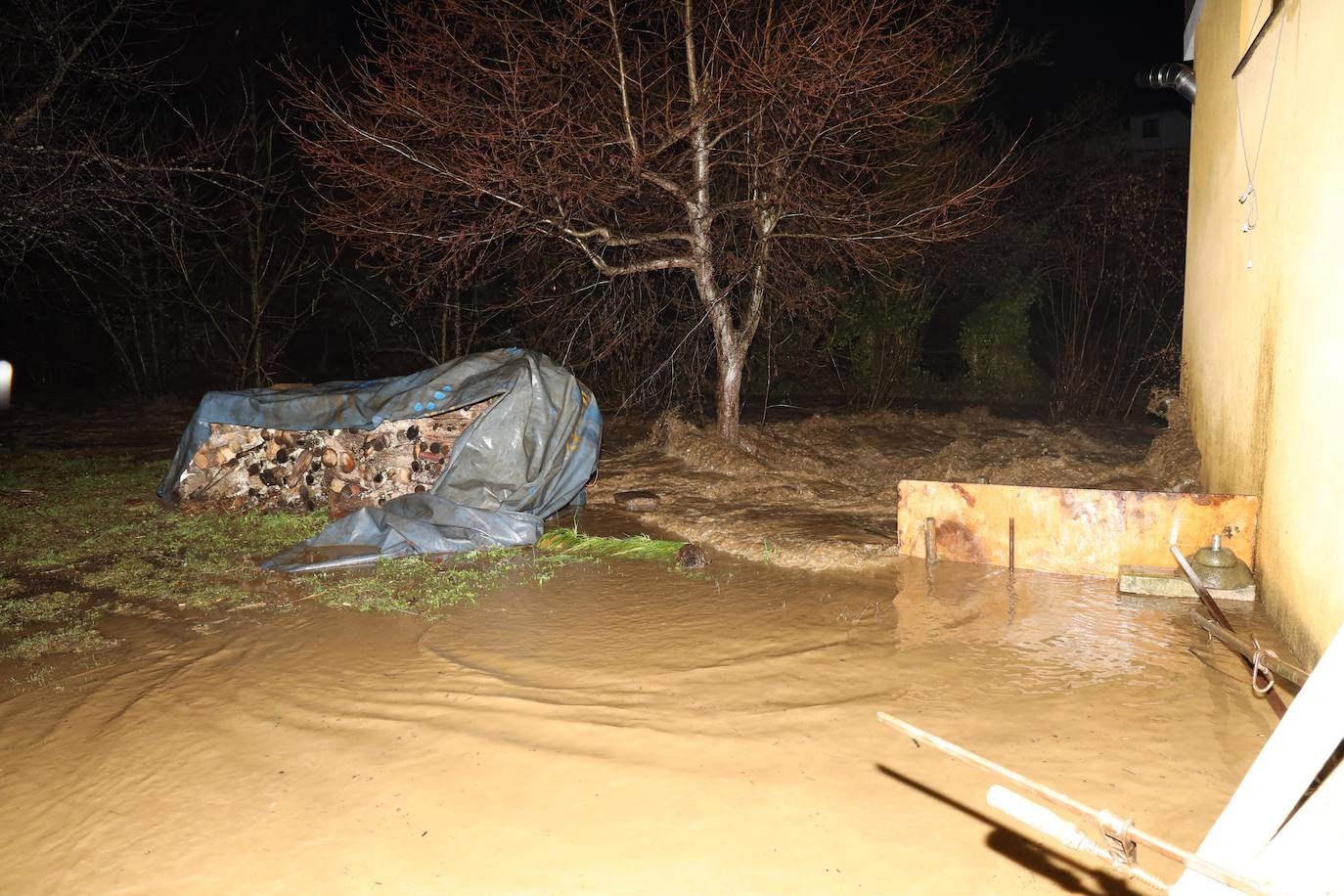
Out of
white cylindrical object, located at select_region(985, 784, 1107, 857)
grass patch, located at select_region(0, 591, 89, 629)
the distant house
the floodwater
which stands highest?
the distant house

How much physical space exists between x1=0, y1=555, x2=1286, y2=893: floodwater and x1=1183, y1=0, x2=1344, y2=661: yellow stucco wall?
664 mm

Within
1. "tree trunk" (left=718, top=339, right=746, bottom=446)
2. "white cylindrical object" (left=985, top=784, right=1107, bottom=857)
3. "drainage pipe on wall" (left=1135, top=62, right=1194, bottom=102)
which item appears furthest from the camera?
"tree trunk" (left=718, top=339, right=746, bottom=446)

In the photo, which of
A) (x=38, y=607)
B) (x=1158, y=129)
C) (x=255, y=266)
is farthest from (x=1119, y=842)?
(x=1158, y=129)

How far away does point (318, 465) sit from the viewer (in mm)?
8273

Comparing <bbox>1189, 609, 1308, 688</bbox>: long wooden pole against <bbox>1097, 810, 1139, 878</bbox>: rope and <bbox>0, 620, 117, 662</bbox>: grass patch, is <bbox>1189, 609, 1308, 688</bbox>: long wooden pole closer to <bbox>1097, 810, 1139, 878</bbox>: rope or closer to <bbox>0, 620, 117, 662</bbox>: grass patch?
<bbox>1097, 810, 1139, 878</bbox>: rope

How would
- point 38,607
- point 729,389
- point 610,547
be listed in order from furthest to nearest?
point 729,389
point 610,547
point 38,607

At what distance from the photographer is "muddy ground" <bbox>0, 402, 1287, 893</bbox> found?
10.00ft

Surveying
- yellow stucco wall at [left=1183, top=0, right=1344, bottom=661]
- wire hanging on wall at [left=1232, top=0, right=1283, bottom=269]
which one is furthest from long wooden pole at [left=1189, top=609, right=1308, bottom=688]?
wire hanging on wall at [left=1232, top=0, right=1283, bottom=269]

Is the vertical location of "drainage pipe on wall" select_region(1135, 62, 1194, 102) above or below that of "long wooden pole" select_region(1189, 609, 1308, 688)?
above

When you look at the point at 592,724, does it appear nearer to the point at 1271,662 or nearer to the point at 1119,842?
the point at 1119,842

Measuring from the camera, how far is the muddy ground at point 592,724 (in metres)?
3.05

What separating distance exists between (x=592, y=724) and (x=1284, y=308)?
4.63 meters

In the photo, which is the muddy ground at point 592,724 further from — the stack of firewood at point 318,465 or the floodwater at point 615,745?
the stack of firewood at point 318,465

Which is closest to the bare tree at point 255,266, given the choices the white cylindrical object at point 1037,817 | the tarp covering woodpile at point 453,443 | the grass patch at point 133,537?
the grass patch at point 133,537
